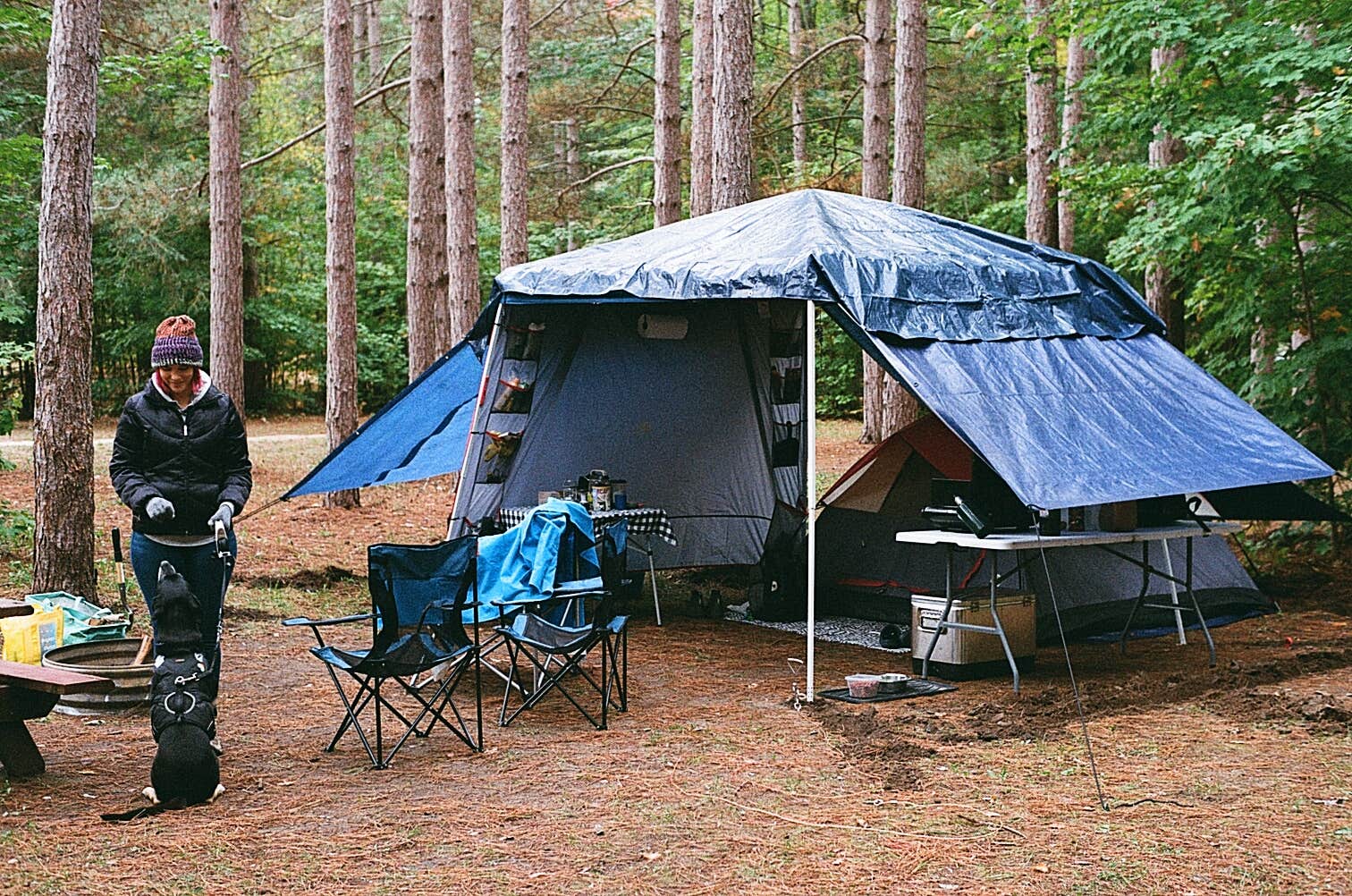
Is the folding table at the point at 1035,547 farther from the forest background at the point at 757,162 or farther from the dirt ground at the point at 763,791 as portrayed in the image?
the forest background at the point at 757,162

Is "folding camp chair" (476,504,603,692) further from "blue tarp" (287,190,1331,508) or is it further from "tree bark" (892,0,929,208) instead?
"tree bark" (892,0,929,208)

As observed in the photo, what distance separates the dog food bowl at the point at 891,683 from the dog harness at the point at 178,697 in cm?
258

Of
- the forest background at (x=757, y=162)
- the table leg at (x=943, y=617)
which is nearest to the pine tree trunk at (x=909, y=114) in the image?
the forest background at (x=757, y=162)

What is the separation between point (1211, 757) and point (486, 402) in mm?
4074

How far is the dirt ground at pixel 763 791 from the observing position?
360 cm

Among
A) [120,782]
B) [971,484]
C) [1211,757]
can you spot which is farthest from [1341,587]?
[120,782]

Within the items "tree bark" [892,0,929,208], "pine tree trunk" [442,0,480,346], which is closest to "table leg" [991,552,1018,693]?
"tree bark" [892,0,929,208]

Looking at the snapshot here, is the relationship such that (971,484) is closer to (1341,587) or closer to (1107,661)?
(1107,661)

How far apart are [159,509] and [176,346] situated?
1.76 feet

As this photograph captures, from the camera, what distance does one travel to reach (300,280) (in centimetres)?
2156

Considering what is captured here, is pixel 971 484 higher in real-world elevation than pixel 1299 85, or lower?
lower

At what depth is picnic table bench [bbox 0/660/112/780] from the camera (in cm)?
420

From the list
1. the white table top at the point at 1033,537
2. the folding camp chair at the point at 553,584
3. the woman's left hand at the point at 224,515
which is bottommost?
the folding camp chair at the point at 553,584

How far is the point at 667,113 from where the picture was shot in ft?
42.0
